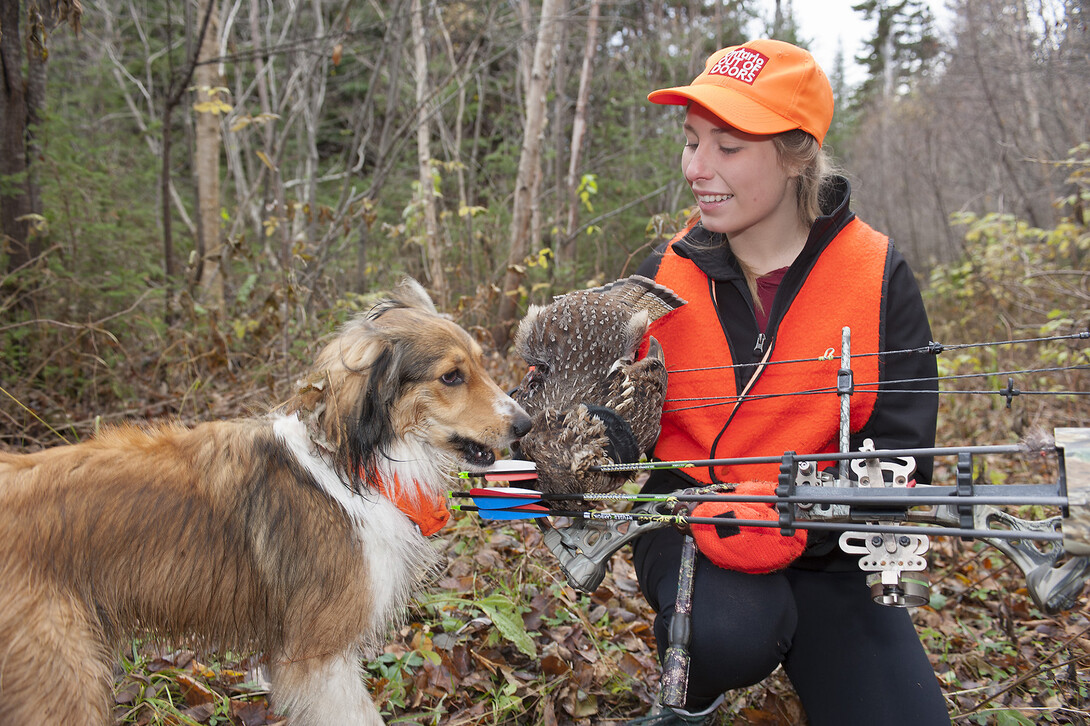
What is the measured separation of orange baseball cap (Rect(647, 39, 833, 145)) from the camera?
2.60 m

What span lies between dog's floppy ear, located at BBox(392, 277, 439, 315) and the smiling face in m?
1.28

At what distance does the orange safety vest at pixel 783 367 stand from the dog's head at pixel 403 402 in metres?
0.73

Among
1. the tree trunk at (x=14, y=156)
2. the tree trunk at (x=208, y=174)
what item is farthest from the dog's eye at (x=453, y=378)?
the tree trunk at (x=208, y=174)

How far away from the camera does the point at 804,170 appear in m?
2.83

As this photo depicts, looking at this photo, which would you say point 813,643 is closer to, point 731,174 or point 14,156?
point 731,174

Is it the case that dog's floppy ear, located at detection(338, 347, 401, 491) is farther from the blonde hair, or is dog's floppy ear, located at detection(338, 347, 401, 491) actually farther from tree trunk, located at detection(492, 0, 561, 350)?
tree trunk, located at detection(492, 0, 561, 350)

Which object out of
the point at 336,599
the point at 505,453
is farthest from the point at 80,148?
the point at 336,599

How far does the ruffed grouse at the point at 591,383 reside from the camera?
253 centimetres

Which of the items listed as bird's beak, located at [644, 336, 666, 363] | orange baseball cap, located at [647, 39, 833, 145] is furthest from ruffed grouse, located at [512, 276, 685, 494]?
orange baseball cap, located at [647, 39, 833, 145]

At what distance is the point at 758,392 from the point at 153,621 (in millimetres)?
2413

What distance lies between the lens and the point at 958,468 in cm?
163

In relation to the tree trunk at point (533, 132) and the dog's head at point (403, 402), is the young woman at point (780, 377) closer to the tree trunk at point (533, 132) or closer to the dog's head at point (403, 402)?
the dog's head at point (403, 402)

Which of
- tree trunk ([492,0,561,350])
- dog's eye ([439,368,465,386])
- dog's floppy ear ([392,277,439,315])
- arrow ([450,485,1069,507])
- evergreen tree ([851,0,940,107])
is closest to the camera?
arrow ([450,485,1069,507])

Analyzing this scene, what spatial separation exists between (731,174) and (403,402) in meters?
1.56
